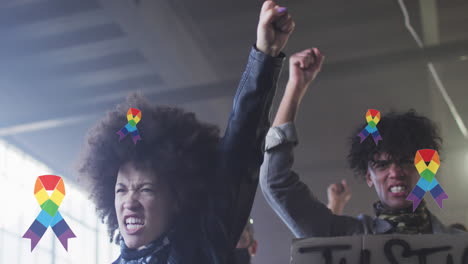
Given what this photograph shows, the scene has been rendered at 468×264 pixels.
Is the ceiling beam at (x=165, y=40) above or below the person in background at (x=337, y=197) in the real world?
above

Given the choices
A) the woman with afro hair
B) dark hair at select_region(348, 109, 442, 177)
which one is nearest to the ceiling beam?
dark hair at select_region(348, 109, 442, 177)

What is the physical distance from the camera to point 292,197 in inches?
64.9

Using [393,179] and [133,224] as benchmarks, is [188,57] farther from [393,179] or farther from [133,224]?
[133,224]

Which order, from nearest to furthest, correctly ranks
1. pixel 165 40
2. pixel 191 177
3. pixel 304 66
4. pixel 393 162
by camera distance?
pixel 191 177, pixel 304 66, pixel 393 162, pixel 165 40

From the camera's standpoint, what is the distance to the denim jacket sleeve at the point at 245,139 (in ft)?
4.32

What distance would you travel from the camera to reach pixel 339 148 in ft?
19.1

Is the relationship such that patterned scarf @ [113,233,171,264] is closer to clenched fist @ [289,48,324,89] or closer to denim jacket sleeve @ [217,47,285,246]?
denim jacket sleeve @ [217,47,285,246]

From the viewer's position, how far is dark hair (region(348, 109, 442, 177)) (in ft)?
5.74

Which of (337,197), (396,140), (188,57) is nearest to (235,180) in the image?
(396,140)

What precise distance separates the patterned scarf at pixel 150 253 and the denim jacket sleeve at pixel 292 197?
40cm

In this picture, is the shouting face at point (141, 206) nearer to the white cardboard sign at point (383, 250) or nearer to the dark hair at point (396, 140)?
the white cardboard sign at point (383, 250)

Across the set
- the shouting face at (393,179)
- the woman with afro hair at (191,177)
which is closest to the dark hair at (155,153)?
the woman with afro hair at (191,177)

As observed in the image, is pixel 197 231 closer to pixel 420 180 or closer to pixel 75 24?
pixel 420 180

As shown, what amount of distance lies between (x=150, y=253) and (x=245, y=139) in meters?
0.27
